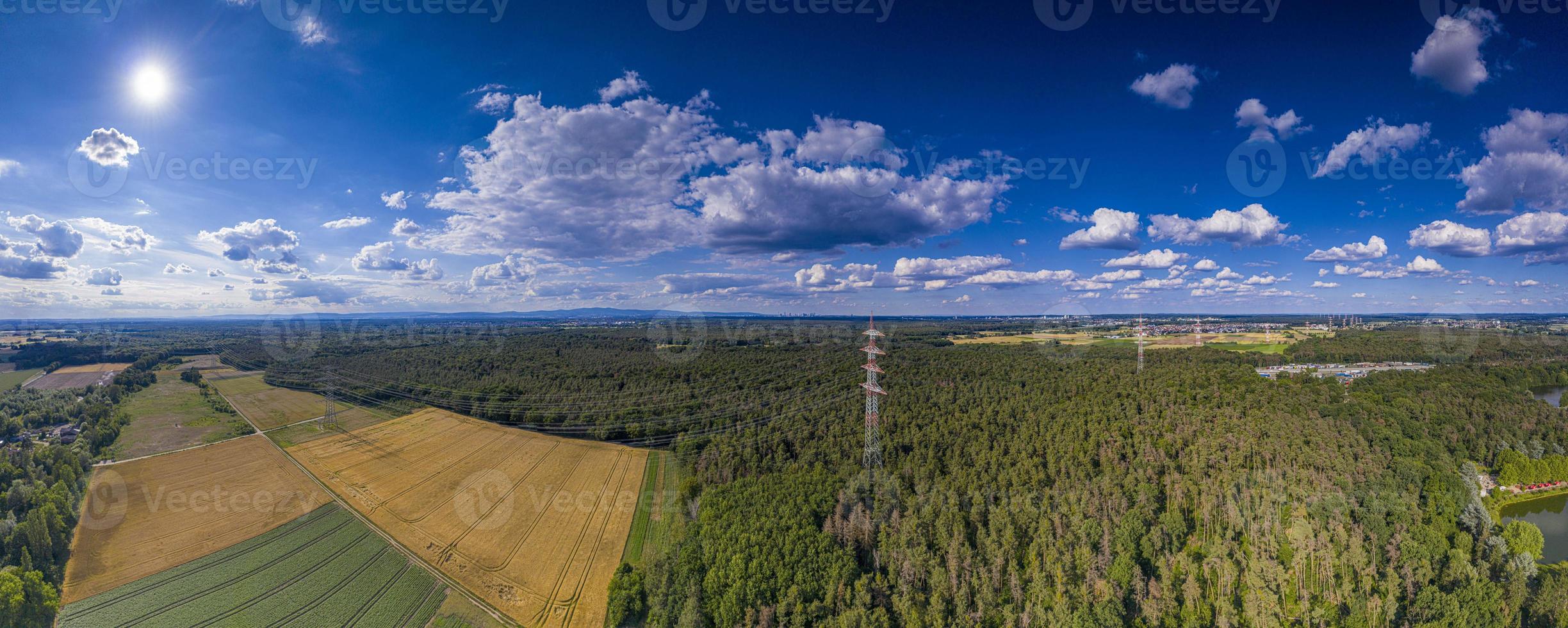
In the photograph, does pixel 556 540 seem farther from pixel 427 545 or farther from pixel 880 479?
pixel 880 479

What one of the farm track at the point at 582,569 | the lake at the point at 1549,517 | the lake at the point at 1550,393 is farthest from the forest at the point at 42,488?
the lake at the point at 1550,393

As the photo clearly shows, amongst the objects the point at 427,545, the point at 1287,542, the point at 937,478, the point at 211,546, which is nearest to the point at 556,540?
the point at 427,545

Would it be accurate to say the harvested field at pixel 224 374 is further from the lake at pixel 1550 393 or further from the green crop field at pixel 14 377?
the lake at pixel 1550 393

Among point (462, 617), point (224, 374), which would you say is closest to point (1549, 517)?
point (462, 617)

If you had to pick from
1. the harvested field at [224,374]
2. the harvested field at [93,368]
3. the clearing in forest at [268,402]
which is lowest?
the clearing in forest at [268,402]

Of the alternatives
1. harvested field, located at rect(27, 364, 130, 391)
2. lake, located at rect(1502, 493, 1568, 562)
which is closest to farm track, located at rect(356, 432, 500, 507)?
harvested field, located at rect(27, 364, 130, 391)

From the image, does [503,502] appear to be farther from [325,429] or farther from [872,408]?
[325,429]

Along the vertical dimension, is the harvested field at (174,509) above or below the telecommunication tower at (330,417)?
below
